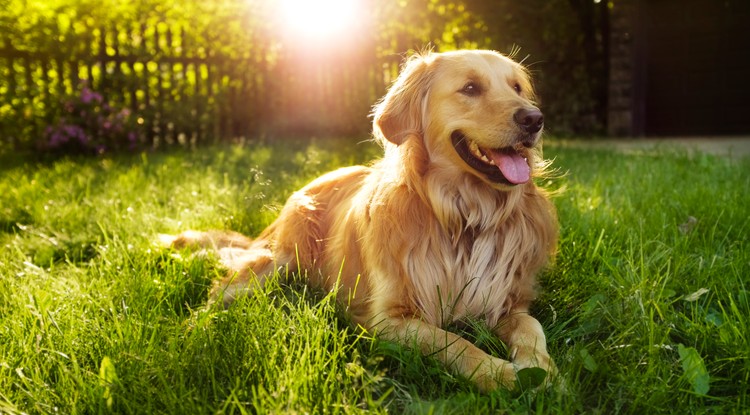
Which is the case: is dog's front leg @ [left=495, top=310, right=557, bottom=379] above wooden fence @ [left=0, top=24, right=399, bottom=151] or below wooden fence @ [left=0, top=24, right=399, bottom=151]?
below

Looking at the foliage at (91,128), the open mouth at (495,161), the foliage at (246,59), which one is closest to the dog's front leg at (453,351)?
the open mouth at (495,161)

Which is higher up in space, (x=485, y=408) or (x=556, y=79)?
(x=556, y=79)

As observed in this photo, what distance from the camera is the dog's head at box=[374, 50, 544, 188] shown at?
92.4 inches

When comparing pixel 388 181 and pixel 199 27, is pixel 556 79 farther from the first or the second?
pixel 388 181

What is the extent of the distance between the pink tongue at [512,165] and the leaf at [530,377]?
768mm

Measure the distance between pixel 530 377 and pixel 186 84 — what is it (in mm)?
7974

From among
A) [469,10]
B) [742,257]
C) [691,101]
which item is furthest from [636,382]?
[691,101]

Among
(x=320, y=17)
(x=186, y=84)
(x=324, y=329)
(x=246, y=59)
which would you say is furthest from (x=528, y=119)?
(x=320, y=17)

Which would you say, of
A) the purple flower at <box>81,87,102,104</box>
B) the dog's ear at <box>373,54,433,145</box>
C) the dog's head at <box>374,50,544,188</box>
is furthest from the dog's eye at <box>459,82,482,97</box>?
the purple flower at <box>81,87,102,104</box>

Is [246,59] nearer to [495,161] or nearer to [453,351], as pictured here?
[495,161]

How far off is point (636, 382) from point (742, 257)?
4.33ft

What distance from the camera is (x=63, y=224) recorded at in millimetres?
3844

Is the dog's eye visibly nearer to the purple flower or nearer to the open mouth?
the open mouth

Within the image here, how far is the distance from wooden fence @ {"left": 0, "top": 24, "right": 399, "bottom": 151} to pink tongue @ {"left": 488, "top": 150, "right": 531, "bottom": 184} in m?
6.63
